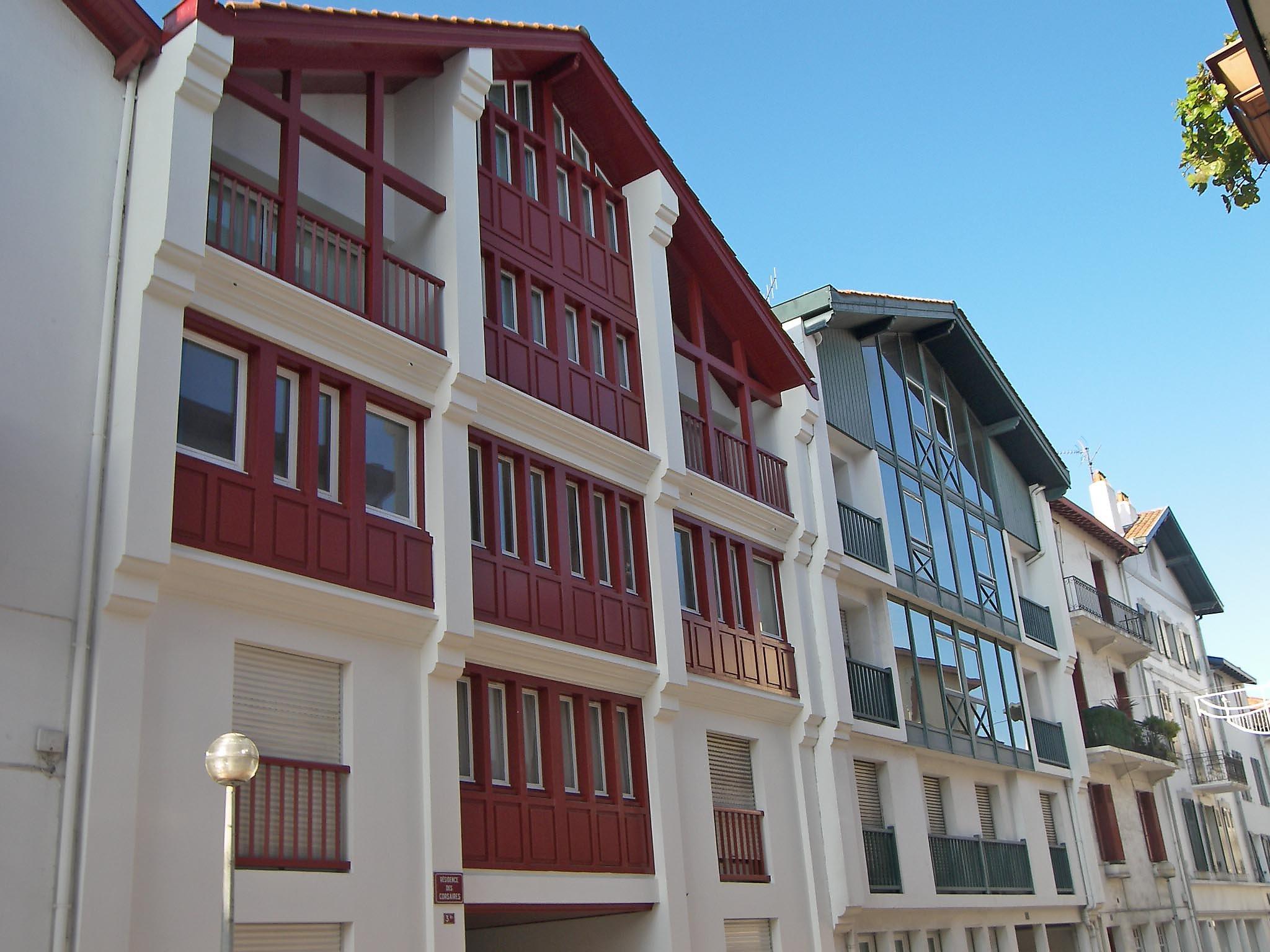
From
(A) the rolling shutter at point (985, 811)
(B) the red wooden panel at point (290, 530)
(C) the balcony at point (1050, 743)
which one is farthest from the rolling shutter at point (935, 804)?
(B) the red wooden panel at point (290, 530)

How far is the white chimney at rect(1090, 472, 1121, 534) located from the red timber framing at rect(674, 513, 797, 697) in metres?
24.3

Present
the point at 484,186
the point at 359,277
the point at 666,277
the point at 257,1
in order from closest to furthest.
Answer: the point at 257,1, the point at 359,277, the point at 484,186, the point at 666,277

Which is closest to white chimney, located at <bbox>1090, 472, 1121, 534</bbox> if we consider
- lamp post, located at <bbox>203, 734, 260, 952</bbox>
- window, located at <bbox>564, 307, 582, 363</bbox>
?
window, located at <bbox>564, 307, 582, 363</bbox>

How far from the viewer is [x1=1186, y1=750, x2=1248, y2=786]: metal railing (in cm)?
3941

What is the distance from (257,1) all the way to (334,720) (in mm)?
8095

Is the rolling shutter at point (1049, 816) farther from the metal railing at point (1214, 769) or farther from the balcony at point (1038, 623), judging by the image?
the metal railing at point (1214, 769)

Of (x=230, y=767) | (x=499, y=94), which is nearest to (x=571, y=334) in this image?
(x=499, y=94)

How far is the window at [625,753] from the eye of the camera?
17531 millimetres

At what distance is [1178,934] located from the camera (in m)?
34.8

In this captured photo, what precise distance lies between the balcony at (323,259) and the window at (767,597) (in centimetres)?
813

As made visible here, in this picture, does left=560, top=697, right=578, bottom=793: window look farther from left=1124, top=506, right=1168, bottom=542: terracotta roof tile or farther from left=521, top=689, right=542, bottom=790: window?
left=1124, top=506, right=1168, bottom=542: terracotta roof tile

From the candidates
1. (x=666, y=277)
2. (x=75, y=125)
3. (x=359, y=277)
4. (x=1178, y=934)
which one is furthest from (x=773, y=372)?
(x=1178, y=934)

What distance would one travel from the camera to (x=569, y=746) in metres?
17.0

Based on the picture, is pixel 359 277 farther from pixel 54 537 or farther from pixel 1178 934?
pixel 1178 934
